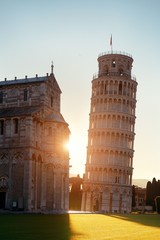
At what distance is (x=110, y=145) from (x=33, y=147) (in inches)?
1505

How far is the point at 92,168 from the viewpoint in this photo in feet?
300

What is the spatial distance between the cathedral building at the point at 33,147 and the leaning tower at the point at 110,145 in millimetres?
29269

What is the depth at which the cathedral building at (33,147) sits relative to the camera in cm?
5356

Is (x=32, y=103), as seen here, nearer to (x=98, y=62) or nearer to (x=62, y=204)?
(x=62, y=204)

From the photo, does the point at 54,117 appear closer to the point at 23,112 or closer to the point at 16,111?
the point at 23,112

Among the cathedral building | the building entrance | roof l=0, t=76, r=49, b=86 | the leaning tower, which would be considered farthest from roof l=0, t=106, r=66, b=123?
the leaning tower

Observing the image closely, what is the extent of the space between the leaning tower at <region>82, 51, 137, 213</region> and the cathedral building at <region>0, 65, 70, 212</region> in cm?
2927

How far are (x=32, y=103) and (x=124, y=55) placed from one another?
4160 centimetres

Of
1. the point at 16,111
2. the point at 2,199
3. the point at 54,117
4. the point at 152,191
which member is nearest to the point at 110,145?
Answer: the point at 152,191

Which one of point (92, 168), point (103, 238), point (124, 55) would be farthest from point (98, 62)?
point (103, 238)

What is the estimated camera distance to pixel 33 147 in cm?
5406

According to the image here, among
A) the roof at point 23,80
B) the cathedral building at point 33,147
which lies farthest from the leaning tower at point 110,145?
the roof at point 23,80

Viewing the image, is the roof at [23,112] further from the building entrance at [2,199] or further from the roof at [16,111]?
the building entrance at [2,199]

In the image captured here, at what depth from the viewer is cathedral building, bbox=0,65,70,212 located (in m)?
53.6
